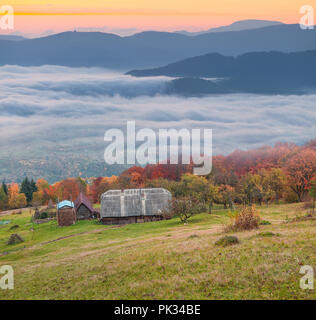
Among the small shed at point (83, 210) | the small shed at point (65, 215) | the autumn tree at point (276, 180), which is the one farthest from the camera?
the autumn tree at point (276, 180)

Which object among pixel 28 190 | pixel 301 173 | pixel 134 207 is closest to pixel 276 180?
pixel 301 173

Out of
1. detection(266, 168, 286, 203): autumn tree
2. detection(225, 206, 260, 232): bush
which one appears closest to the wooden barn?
detection(266, 168, 286, 203): autumn tree

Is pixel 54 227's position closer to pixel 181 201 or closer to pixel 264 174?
pixel 181 201

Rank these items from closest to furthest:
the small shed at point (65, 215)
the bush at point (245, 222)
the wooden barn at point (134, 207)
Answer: the bush at point (245, 222)
the small shed at point (65, 215)
the wooden barn at point (134, 207)

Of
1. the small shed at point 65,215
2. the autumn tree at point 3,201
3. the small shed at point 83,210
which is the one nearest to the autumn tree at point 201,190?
the small shed at point 83,210

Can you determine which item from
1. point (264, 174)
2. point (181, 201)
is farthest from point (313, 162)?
point (181, 201)

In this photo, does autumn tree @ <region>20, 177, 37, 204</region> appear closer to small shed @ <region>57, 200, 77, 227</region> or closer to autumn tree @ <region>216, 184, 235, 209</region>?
small shed @ <region>57, 200, 77, 227</region>

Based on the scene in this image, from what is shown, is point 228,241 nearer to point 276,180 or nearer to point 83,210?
point 83,210

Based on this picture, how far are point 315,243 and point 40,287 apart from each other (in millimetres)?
14812

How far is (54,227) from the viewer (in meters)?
53.9

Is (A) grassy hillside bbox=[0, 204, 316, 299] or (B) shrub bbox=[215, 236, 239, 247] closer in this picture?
(A) grassy hillside bbox=[0, 204, 316, 299]

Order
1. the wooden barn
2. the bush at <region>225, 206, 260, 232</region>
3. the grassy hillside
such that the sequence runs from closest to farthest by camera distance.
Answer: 1. the grassy hillside
2. the bush at <region>225, 206, 260, 232</region>
3. the wooden barn

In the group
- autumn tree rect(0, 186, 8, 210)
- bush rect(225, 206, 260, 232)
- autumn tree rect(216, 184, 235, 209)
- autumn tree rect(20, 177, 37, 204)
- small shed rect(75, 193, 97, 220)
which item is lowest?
autumn tree rect(0, 186, 8, 210)

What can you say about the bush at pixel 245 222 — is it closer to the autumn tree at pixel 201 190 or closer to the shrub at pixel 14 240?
the autumn tree at pixel 201 190
